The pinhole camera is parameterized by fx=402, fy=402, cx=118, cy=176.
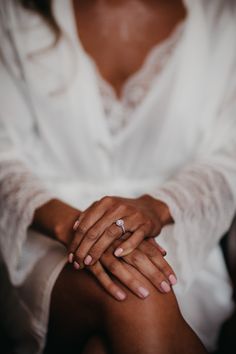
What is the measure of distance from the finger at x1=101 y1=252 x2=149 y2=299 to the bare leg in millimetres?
11

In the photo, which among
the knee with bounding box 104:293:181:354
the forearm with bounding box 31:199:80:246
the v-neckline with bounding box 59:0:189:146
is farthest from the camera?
the v-neckline with bounding box 59:0:189:146

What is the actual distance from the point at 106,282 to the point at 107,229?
0.24 ft


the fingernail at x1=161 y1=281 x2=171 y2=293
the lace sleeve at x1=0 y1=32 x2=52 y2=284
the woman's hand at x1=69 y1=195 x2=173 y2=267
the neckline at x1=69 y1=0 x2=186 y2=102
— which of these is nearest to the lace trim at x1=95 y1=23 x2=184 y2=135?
the neckline at x1=69 y1=0 x2=186 y2=102

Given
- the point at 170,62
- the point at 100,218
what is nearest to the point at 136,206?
the point at 100,218

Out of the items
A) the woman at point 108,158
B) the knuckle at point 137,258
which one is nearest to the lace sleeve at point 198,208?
the woman at point 108,158

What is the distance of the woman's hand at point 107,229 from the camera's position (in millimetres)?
564

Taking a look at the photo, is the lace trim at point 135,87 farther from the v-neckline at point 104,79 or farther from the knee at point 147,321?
the knee at point 147,321

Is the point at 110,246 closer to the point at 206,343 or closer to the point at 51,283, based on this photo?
the point at 51,283

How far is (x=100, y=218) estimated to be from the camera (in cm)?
58

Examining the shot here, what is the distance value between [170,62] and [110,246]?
17.0 inches

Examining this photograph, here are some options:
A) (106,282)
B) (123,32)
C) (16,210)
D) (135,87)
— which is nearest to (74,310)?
(106,282)

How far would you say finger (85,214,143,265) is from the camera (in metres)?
0.56

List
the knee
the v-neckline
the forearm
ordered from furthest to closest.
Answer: the v-neckline < the forearm < the knee

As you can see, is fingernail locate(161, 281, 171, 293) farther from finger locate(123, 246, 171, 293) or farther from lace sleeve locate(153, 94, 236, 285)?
lace sleeve locate(153, 94, 236, 285)
